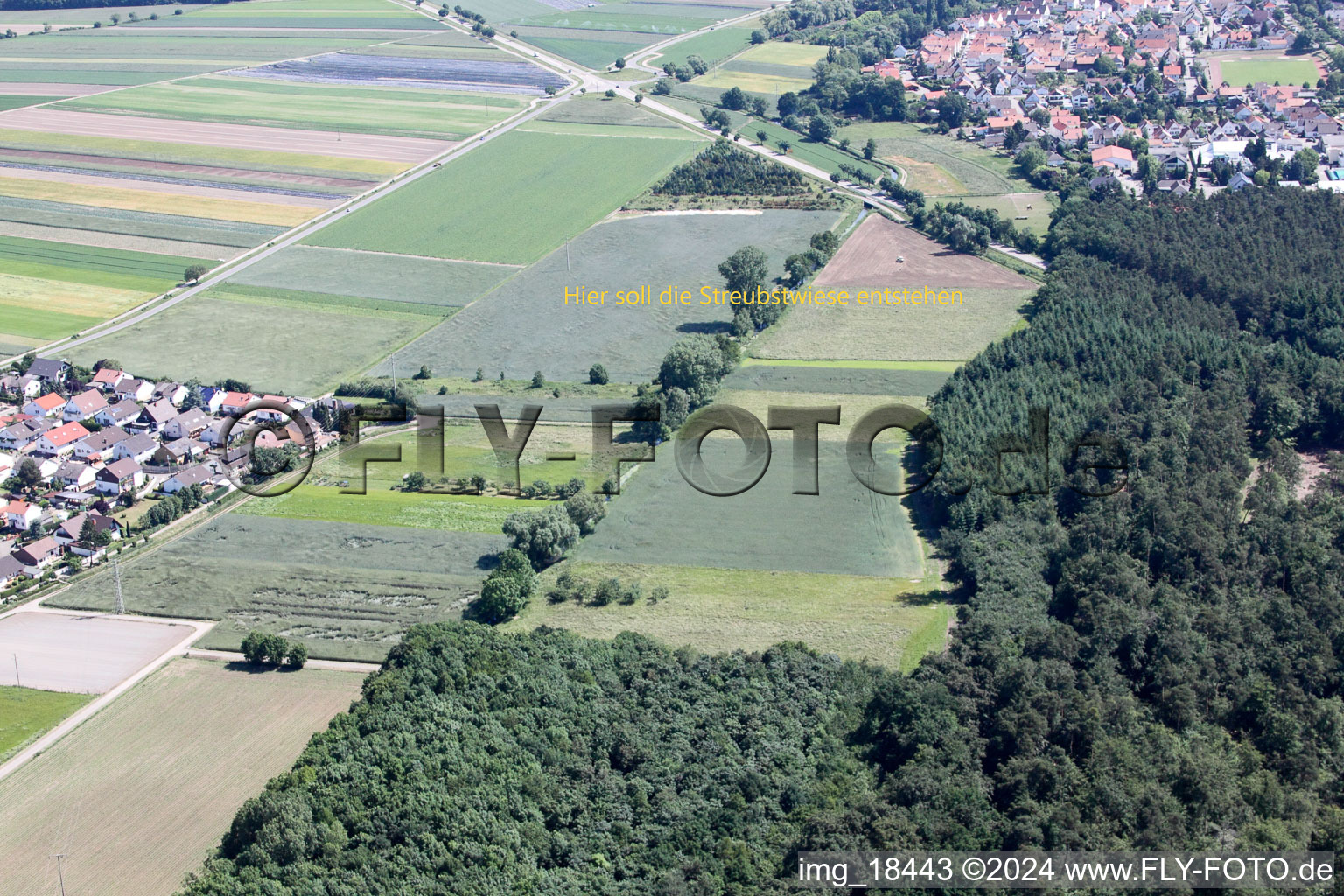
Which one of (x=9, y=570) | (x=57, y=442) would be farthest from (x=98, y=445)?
(x=9, y=570)

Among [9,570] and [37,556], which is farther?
[37,556]

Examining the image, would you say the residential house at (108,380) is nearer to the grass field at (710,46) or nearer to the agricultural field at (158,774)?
the agricultural field at (158,774)

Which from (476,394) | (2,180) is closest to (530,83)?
(2,180)

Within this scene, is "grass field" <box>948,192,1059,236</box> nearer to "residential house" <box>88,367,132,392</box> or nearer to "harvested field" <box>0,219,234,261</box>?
"harvested field" <box>0,219,234,261</box>

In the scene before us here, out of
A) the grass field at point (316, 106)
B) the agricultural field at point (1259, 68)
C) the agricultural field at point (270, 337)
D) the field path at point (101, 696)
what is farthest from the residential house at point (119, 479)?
the agricultural field at point (1259, 68)

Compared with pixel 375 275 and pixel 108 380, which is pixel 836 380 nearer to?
pixel 375 275
